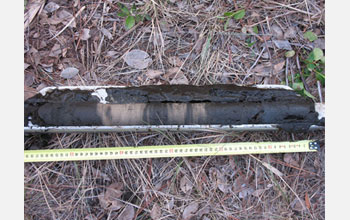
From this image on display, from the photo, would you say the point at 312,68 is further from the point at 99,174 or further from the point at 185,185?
the point at 99,174

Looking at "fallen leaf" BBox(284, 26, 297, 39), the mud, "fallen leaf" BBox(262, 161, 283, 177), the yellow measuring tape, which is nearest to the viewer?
the mud

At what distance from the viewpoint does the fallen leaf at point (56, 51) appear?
7.12ft

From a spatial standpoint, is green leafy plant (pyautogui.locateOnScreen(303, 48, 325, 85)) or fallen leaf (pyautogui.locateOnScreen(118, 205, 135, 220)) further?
green leafy plant (pyautogui.locateOnScreen(303, 48, 325, 85))

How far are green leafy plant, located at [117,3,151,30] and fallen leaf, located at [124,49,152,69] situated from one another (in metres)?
0.24

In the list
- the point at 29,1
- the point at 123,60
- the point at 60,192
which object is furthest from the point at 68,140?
the point at 29,1

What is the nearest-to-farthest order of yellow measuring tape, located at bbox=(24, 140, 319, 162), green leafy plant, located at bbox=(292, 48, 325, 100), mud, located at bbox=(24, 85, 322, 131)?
mud, located at bbox=(24, 85, 322, 131) → yellow measuring tape, located at bbox=(24, 140, 319, 162) → green leafy plant, located at bbox=(292, 48, 325, 100)

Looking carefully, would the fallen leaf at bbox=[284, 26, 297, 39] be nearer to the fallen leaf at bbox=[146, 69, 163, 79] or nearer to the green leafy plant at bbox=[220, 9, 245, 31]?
the green leafy plant at bbox=[220, 9, 245, 31]

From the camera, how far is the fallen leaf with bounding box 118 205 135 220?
194 cm

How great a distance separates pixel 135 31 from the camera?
7.31 ft

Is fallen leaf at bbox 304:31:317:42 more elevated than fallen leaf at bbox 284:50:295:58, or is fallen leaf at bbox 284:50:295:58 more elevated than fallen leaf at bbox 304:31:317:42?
fallen leaf at bbox 304:31:317:42

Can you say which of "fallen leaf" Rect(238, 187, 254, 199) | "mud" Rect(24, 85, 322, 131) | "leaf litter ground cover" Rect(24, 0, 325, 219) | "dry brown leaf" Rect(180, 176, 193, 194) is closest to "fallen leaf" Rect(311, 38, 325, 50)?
"leaf litter ground cover" Rect(24, 0, 325, 219)

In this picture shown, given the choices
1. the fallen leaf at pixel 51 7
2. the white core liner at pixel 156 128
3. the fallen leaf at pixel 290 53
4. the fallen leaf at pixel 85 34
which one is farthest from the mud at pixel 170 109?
the fallen leaf at pixel 51 7

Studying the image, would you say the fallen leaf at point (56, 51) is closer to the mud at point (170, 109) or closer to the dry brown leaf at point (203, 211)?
the mud at point (170, 109)

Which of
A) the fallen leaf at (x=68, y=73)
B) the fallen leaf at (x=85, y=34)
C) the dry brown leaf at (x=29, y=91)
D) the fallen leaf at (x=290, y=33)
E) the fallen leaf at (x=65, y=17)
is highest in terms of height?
the fallen leaf at (x=65, y=17)
